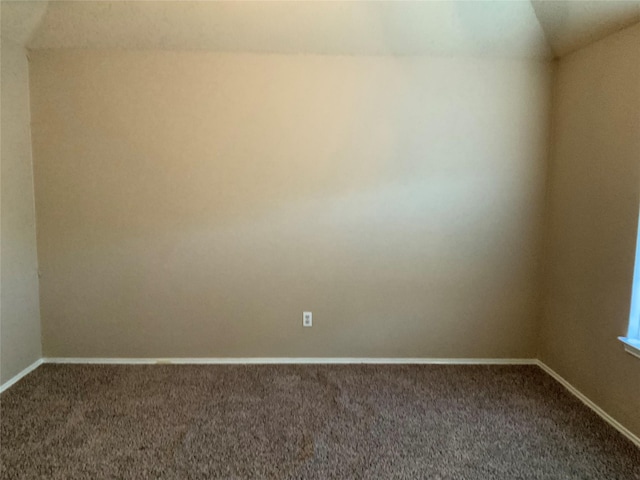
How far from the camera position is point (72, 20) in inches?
106

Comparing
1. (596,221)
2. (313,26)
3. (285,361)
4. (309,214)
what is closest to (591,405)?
(596,221)

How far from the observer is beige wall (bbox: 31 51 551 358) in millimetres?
2922

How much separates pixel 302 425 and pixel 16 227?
7.22 ft

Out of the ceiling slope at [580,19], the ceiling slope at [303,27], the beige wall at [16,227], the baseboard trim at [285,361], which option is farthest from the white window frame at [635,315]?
the beige wall at [16,227]

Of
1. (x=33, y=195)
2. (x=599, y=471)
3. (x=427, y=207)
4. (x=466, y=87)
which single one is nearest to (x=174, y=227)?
(x=33, y=195)

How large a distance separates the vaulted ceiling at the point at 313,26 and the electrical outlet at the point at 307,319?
5.88ft

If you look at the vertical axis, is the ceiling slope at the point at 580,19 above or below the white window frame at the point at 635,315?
above

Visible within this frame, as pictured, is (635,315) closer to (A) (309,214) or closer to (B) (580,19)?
(B) (580,19)

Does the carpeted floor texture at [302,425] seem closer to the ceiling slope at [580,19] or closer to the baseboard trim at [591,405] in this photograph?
the baseboard trim at [591,405]

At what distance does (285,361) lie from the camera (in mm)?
3143

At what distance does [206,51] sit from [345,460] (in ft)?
8.46

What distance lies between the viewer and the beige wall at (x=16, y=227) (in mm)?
2693

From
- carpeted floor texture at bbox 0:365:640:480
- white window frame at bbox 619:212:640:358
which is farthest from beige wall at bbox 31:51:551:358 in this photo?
white window frame at bbox 619:212:640:358

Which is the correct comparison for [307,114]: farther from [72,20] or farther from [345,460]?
[345,460]
